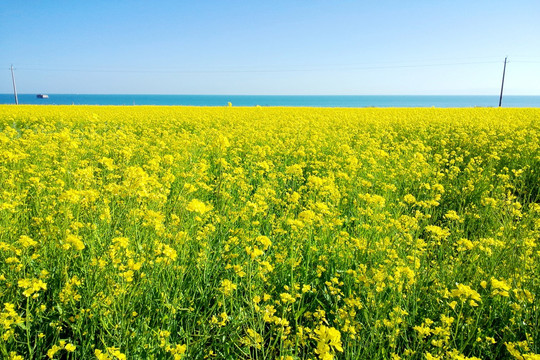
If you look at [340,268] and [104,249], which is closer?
[104,249]

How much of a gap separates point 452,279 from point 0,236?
335 centimetres

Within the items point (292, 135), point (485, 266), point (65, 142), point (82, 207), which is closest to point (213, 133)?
point (292, 135)

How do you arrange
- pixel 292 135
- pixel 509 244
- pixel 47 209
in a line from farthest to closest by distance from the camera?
pixel 292 135, pixel 47 209, pixel 509 244

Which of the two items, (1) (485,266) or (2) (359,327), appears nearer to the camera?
(2) (359,327)

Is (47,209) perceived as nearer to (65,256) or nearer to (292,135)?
(65,256)

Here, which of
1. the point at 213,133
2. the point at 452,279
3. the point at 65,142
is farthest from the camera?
the point at 213,133

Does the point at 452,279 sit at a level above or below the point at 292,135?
below

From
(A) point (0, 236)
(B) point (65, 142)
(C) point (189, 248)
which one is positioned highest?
(B) point (65, 142)

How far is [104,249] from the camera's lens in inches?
94.3

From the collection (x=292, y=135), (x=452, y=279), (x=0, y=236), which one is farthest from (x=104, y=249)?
(x=292, y=135)

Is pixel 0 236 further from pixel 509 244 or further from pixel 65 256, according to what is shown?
pixel 509 244

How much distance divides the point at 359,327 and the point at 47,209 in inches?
109

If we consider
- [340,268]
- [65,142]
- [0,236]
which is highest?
[65,142]

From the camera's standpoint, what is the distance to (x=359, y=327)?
204 centimetres
